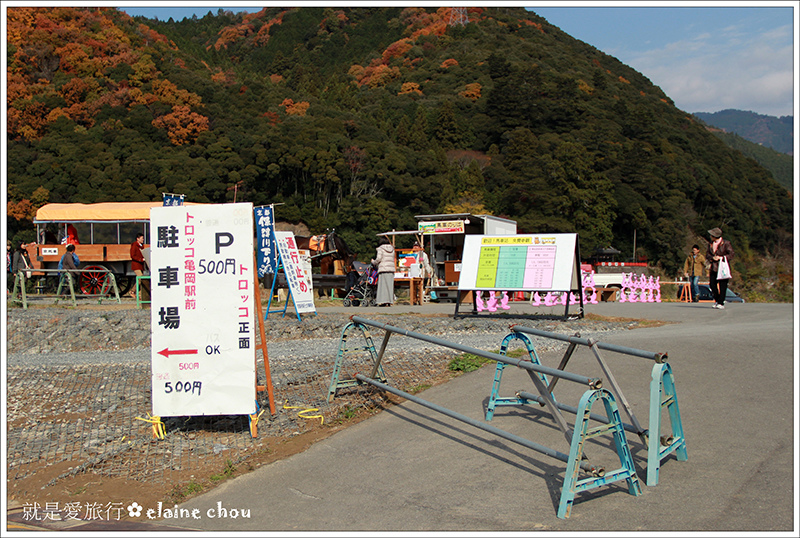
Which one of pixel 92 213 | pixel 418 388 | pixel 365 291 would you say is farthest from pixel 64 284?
pixel 418 388

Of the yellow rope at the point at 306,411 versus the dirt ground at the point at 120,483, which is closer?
the dirt ground at the point at 120,483

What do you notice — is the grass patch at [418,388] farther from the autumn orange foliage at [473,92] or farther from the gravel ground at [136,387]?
the autumn orange foliage at [473,92]

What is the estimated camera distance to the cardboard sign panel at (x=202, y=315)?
5.95 m

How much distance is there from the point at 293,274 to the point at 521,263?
4.73 metres

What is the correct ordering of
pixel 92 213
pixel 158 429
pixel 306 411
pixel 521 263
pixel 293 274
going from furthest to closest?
pixel 92 213 → pixel 293 274 → pixel 521 263 → pixel 306 411 → pixel 158 429

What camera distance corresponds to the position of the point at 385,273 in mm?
17312

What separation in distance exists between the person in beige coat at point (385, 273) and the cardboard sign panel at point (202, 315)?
36.7 ft

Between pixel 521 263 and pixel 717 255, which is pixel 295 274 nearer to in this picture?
pixel 521 263

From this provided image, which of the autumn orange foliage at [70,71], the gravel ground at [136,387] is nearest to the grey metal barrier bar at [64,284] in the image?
the gravel ground at [136,387]

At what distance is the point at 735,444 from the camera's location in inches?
199

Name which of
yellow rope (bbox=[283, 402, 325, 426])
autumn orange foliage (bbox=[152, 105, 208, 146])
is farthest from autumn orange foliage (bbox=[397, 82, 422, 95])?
yellow rope (bbox=[283, 402, 325, 426])

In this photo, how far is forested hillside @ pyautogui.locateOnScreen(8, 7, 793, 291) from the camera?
54.2 meters

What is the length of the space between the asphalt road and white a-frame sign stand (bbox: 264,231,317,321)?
633 cm

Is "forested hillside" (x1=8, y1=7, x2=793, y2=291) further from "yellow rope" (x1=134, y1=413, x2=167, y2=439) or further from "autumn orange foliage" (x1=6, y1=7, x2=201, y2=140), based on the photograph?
"yellow rope" (x1=134, y1=413, x2=167, y2=439)
